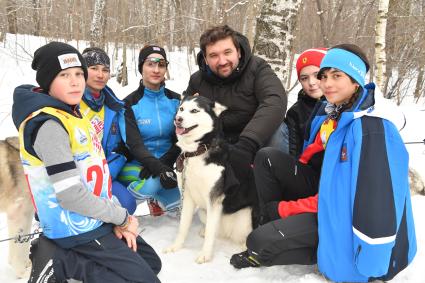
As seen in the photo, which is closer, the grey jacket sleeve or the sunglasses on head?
the grey jacket sleeve

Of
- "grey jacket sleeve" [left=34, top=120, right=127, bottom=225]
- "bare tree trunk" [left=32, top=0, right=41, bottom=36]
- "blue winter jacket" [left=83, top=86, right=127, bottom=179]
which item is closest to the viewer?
"grey jacket sleeve" [left=34, top=120, right=127, bottom=225]

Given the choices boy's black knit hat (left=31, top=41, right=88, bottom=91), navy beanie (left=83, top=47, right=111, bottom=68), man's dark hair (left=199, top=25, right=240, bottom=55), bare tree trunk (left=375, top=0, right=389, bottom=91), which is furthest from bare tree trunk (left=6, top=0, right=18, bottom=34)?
boy's black knit hat (left=31, top=41, right=88, bottom=91)

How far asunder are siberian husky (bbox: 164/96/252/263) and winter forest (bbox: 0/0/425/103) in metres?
4.31

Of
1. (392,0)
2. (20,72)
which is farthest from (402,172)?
(20,72)

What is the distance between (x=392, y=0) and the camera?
29.6ft

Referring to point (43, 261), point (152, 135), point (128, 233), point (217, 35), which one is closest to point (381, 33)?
point (217, 35)

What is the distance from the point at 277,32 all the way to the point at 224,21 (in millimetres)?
5101

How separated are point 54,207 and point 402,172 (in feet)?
5.88

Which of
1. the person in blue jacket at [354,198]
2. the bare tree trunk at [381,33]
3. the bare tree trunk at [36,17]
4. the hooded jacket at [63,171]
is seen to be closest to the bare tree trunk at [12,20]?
the bare tree trunk at [36,17]

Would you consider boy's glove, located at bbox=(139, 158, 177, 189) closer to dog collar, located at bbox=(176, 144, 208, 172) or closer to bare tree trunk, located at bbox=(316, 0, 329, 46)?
dog collar, located at bbox=(176, 144, 208, 172)

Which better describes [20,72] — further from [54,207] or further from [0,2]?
[54,207]

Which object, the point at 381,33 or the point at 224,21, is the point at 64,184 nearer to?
the point at 381,33

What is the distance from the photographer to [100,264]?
1.73m

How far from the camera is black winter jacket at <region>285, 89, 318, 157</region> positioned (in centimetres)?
287
